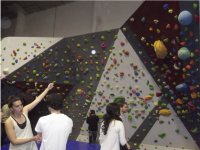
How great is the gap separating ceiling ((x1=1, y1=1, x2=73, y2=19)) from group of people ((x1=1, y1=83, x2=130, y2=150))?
6.73m

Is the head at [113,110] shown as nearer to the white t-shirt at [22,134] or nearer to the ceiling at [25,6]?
the white t-shirt at [22,134]

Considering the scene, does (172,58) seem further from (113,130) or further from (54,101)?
(54,101)

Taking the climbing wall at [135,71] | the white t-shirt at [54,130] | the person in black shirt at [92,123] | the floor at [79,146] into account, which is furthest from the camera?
the person in black shirt at [92,123]

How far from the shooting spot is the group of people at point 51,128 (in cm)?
253

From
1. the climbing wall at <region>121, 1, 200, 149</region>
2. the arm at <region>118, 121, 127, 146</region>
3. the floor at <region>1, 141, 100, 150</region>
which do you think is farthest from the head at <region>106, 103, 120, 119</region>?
the floor at <region>1, 141, 100, 150</region>

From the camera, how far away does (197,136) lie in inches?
239

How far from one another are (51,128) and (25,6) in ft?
27.2

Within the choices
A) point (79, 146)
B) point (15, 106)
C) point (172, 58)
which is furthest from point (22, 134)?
point (172, 58)

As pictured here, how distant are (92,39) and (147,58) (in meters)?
1.50

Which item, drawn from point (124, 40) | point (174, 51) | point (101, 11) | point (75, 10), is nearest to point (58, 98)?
point (174, 51)

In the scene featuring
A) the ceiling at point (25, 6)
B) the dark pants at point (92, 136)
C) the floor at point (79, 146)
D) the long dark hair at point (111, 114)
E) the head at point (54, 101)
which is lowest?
the floor at point (79, 146)

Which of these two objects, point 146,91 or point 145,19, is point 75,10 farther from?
point 146,91

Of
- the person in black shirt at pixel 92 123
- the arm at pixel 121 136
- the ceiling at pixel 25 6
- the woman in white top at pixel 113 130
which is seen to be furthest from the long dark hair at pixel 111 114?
the ceiling at pixel 25 6

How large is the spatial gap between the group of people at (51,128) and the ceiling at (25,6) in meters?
6.73
